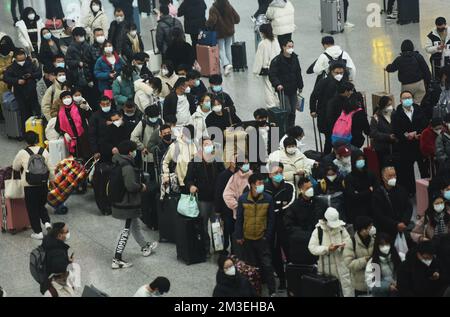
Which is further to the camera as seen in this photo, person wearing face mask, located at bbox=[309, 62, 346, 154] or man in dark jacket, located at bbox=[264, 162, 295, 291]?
person wearing face mask, located at bbox=[309, 62, 346, 154]

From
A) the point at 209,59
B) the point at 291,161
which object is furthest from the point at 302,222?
the point at 209,59

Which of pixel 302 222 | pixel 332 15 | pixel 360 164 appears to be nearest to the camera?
pixel 302 222

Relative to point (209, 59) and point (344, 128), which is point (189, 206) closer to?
point (344, 128)

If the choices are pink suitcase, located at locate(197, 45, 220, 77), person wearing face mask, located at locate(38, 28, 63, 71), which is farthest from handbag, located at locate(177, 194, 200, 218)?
pink suitcase, located at locate(197, 45, 220, 77)

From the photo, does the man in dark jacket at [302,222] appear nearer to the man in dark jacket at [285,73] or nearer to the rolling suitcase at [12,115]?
the man in dark jacket at [285,73]

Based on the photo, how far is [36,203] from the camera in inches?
702

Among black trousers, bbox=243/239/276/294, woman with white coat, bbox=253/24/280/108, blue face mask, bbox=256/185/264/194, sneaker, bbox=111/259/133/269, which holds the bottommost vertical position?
sneaker, bbox=111/259/133/269

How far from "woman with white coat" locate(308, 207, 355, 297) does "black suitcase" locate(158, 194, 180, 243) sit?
2.59m

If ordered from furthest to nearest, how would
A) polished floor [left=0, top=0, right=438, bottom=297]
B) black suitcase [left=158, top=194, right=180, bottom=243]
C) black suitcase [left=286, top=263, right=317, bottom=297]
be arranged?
black suitcase [left=158, top=194, right=180, bottom=243] → polished floor [left=0, top=0, right=438, bottom=297] → black suitcase [left=286, top=263, right=317, bottom=297]

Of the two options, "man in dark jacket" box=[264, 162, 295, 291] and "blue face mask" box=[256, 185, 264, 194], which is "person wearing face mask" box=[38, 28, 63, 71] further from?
"blue face mask" box=[256, 185, 264, 194]

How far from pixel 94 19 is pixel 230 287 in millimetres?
10262

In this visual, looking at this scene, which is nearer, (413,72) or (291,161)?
(291,161)

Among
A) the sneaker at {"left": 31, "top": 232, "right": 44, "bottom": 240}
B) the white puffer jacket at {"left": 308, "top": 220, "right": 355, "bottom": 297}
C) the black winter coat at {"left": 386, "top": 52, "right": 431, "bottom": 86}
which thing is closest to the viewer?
the white puffer jacket at {"left": 308, "top": 220, "right": 355, "bottom": 297}

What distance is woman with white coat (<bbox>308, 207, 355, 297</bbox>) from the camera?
→ 593 inches
